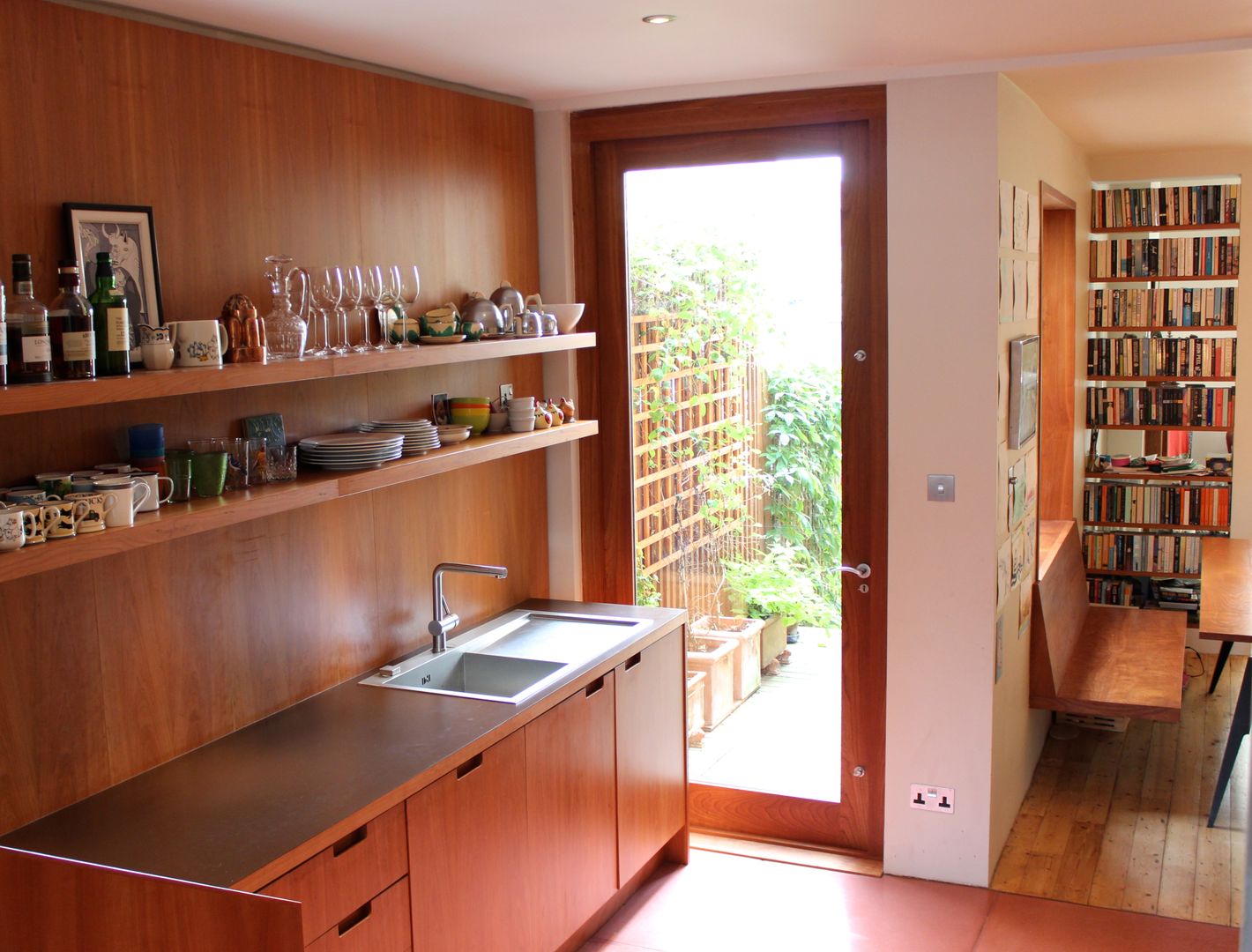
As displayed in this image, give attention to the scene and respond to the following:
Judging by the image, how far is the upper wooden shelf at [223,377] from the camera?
2078mm

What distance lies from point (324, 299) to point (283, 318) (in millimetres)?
174

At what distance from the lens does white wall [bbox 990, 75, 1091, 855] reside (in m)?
3.87

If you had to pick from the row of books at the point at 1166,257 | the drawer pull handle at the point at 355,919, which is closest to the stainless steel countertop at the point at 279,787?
the drawer pull handle at the point at 355,919

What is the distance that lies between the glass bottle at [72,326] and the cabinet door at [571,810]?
4.66 feet

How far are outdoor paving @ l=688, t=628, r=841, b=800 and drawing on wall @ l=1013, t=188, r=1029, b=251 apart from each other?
Result: 1441mm

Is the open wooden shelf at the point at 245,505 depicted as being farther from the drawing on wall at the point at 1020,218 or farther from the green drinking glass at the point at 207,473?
the drawing on wall at the point at 1020,218

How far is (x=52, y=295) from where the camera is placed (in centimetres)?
238

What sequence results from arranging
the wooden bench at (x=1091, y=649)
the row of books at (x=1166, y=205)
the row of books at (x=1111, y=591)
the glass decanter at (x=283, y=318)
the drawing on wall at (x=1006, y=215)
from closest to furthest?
the glass decanter at (x=283, y=318), the drawing on wall at (x=1006, y=215), the wooden bench at (x=1091, y=649), the row of books at (x=1166, y=205), the row of books at (x=1111, y=591)

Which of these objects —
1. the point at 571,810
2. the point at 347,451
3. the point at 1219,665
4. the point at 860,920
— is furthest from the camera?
the point at 1219,665

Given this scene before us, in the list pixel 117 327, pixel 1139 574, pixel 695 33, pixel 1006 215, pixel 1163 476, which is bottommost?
pixel 1139 574

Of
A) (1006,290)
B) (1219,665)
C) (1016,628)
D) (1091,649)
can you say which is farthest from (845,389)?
(1219,665)

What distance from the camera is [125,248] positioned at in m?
2.52

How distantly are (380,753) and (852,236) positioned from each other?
226 centimetres

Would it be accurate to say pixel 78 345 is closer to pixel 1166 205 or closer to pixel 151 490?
pixel 151 490
